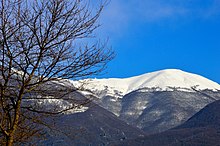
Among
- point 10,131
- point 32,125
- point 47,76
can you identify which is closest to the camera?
point 10,131

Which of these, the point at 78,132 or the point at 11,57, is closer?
the point at 11,57

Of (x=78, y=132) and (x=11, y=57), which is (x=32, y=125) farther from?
(x=11, y=57)

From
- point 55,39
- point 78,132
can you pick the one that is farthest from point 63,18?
point 78,132

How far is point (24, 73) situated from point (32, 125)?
255 cm

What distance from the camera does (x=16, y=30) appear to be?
392 inches

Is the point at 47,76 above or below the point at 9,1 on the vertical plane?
below

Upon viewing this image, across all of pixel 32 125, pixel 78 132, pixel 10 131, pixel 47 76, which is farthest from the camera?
pixel 32 125

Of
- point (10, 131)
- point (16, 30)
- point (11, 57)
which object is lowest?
point (10, 131)

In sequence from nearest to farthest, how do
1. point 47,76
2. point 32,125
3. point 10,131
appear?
point 10,131, point 47,76, point 32,125

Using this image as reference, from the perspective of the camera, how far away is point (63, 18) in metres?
10.3

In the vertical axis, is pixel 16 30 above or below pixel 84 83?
above

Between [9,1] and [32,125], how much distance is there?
10.7ft

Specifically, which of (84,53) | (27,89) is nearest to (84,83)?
(84,53)

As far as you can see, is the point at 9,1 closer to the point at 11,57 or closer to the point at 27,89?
the point at 11,57
